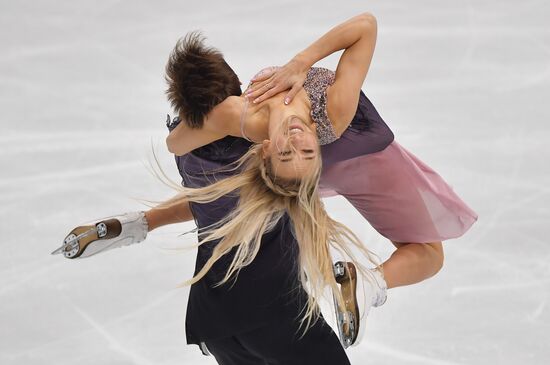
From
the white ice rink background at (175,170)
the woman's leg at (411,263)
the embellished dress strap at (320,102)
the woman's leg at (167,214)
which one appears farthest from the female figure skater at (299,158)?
the white ice rink background at (175,170)

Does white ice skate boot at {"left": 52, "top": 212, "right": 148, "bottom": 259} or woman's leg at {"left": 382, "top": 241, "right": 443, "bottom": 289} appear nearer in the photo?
woman's leg at {"left": 382, "top": 241, "right": 443, "bottom": 289}

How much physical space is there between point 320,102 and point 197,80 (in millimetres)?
412

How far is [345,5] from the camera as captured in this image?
594 cm

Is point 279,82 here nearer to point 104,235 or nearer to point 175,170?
point 104,235

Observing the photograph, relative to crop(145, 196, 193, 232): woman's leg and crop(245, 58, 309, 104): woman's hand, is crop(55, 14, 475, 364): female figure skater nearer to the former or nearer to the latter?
crop(245, 58, 309, 104): woman's hand

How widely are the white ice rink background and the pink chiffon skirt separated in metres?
0.53

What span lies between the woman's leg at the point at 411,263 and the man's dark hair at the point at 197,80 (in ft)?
2.83

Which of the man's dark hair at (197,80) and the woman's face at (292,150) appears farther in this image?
the man's dark hair at (197,80)

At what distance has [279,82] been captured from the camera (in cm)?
311

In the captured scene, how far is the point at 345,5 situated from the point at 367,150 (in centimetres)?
284

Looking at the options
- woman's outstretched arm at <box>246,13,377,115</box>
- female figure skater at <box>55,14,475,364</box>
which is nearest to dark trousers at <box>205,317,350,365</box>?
female figure skater at <box>55,14,475,364</box>

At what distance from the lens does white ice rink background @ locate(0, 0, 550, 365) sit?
3.86 meters

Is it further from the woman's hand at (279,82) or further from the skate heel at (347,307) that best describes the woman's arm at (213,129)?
the skate heel at (347,307)

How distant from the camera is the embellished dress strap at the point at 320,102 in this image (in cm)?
302
